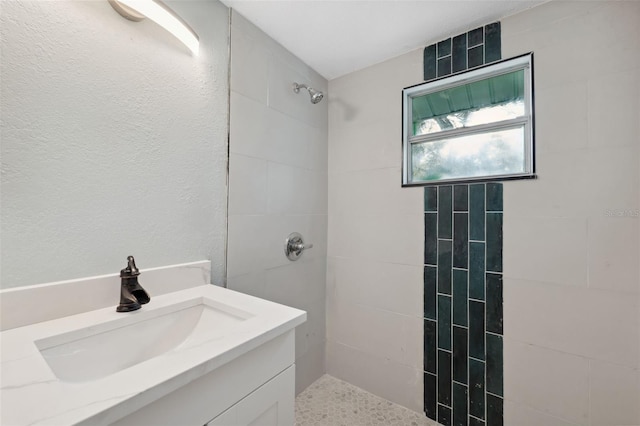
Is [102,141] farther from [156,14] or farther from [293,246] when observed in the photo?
[293,246]

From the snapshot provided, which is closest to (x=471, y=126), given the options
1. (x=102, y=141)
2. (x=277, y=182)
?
(x=277, y=182)

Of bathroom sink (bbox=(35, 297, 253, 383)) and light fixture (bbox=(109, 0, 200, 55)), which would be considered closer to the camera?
bathroom sink (bbox=(35, 297, 253, 383))

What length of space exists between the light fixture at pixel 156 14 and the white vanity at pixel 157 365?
35.2 inches

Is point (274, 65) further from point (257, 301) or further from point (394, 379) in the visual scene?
point (394, 379)

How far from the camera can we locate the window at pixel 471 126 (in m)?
1.37

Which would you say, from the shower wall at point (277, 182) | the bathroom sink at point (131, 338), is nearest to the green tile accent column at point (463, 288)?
the shower wall at point (277, 182)

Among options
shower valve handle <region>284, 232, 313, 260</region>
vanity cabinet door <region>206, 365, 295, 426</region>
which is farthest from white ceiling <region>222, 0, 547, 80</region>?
vanity cabinet door <region>206, 365, 295, 426</region>

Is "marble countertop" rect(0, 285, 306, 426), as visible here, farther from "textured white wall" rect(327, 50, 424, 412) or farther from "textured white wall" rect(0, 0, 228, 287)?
"textured white wall" rect(327, 50, 424, 412)

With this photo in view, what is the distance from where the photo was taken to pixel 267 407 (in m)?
0.74

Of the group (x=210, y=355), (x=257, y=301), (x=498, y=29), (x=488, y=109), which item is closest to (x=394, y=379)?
(x=257, y=301)

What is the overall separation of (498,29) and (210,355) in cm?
188

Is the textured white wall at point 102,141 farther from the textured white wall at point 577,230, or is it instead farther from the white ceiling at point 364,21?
the textured white wall at point 577,230

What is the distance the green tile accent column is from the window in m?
0.09

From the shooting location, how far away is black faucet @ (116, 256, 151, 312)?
0.84 m
